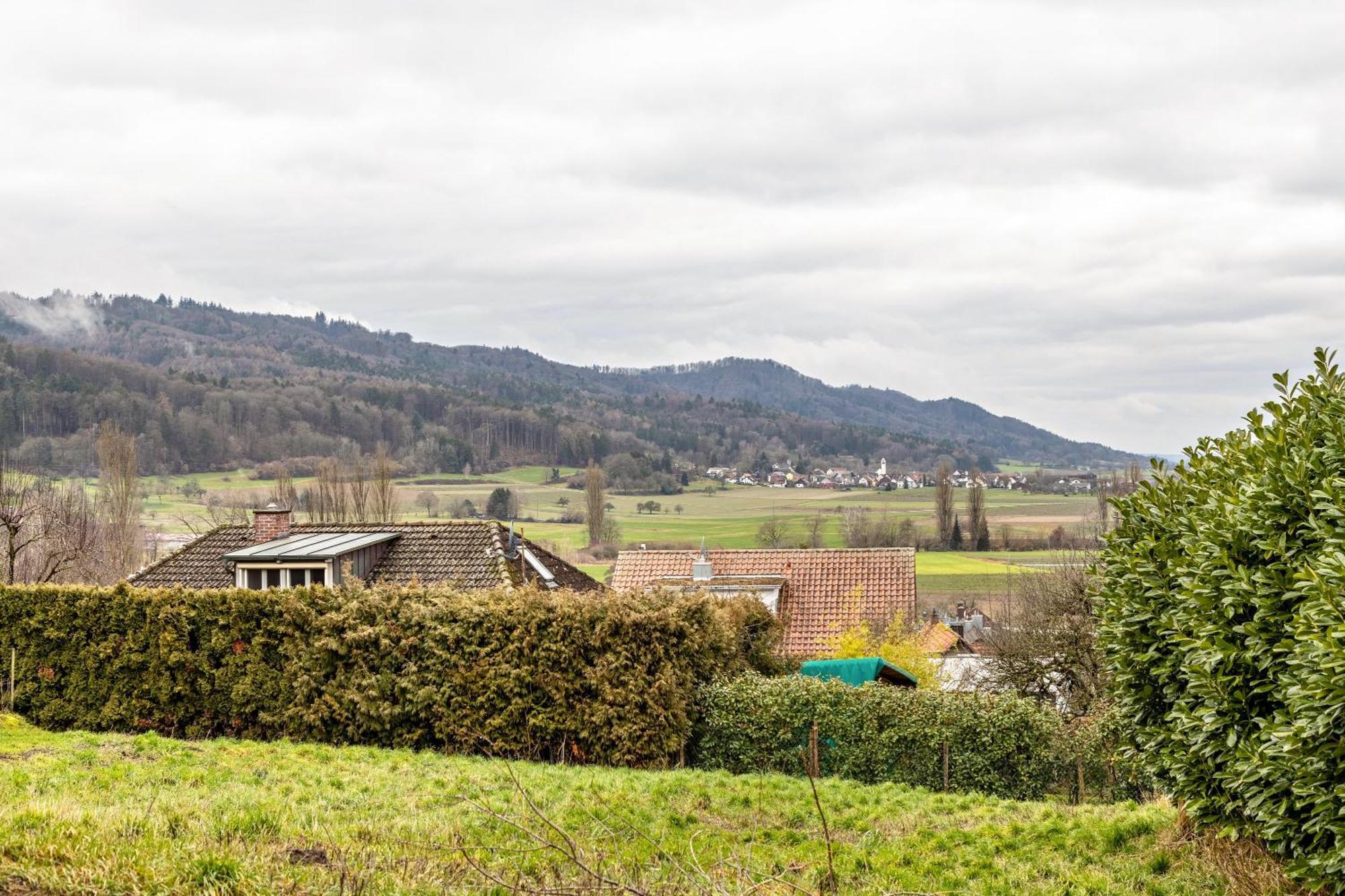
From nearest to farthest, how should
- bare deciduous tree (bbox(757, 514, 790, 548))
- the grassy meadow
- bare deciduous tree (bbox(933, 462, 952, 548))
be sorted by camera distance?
the grassy meadow
bare deciduous tree (bbox(757, 514, 790, 548))
bare deciduous tree (bbox(933, 462, 952, 548))

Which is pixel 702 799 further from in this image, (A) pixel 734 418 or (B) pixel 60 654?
(A) pixel 734 418

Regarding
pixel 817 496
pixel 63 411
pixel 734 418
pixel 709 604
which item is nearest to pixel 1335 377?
pixel 709 604

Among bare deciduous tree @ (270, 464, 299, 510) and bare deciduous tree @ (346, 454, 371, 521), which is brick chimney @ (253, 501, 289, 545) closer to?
bare deciduous tree @ (346, 454, 371, 521)

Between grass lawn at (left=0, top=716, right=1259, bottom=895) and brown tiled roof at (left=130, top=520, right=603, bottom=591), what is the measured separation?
878 centimetres

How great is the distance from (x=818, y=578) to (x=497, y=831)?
28149 mm

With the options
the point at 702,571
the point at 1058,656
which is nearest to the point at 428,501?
the point at 702,571

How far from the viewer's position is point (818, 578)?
36.4m

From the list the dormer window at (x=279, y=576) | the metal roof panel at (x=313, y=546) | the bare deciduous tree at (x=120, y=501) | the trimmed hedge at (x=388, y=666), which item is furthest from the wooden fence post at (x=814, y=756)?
the bare deciduous tree at (x=120, y=501)

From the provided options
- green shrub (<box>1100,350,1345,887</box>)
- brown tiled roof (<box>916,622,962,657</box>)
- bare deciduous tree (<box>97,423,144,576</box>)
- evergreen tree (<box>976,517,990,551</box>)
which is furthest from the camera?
evergreen tree (<box>976,517,990,551</box>)

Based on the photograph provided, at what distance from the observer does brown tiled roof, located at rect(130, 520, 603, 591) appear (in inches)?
962

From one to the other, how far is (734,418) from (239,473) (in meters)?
97.9

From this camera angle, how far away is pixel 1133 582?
30.1ft

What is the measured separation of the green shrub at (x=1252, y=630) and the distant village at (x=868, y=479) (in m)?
131

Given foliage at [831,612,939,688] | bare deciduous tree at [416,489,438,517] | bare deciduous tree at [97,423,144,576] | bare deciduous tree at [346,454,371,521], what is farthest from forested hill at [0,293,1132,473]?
foliage at [831,612,939,688]
